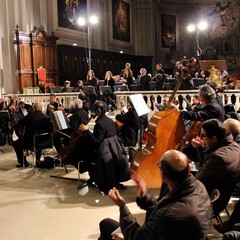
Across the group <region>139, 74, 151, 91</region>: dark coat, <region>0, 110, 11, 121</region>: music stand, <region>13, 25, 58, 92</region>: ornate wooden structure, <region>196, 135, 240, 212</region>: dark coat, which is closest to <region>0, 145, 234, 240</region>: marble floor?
<region>196, 135, 240, 212</region>: dark coat

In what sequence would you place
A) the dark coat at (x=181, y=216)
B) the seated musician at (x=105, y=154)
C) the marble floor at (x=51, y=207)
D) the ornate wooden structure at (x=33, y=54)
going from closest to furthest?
the dark coat at (x=181, y=216), the marble floor at (x=51, y=207), the seated musician at (x=105, y=154), the ornate wooden structure at (x=33, y=54)

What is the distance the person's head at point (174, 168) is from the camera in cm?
243

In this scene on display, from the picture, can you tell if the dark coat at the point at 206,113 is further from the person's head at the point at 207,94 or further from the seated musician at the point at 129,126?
the seated musician at the point at 129,126

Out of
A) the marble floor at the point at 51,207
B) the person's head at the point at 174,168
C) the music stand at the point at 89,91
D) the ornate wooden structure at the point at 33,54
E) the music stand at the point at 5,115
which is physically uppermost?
the ornate wooden structure at the point at 33,54

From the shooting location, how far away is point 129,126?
689 centimetres

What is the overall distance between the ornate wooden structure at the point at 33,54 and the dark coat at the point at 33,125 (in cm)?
820

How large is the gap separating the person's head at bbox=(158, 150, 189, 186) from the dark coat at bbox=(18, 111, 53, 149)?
16.6ft

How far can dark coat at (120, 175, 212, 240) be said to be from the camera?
2303mm

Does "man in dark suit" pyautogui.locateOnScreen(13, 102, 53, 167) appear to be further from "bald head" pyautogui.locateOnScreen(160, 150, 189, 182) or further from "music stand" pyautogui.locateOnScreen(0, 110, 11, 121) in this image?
"bald head" pyautogui.locateOnScreen(160, 150, 189, 182)

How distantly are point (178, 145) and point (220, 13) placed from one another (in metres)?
22.8

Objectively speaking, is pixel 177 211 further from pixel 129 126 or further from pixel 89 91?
pixel 89 91

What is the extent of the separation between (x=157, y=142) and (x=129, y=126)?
1.77 metres

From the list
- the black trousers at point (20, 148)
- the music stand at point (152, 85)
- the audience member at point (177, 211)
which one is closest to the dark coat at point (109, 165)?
the black trousers at point (20, 148)

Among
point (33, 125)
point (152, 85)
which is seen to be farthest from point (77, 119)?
point (152, 85)
